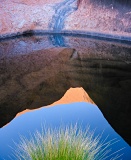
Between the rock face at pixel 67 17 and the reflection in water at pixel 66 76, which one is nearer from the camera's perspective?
the reflection in water at pixel 66 76

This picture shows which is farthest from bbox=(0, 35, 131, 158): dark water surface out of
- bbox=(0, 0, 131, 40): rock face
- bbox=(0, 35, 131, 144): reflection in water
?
bbox=(0, 0, 131, 40): rock face

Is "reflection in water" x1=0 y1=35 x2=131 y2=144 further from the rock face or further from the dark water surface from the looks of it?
the rock face

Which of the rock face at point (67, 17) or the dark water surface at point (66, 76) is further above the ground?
the rock face at point (67, 17)

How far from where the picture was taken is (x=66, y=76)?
9805mm

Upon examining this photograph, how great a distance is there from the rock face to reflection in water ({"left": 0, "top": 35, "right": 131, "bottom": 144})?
1511 millimetres

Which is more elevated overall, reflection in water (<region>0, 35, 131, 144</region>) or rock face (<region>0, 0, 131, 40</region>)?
rock face (<region>0, 0, 131, 40</region>)

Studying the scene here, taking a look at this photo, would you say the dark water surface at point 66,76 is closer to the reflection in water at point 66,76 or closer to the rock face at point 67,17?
the reflection in water at point 66,76

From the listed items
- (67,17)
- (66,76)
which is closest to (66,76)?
(66,76)

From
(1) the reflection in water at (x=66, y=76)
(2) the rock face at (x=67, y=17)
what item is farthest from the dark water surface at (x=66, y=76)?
(2) the rock face at (x=67, y=17)

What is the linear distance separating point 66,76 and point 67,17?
30.8 ft

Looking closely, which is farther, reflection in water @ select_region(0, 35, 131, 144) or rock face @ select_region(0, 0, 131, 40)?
rock face @ select_region(0, 0, 131, 40)

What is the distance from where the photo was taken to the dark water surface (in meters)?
7.19

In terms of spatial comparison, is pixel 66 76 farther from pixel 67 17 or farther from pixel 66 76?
pixel 67 17

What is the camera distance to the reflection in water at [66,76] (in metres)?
7.22
